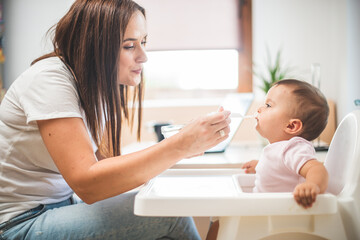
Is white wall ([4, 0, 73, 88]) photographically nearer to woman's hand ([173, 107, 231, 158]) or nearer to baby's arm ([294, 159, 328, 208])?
woman's hand ([173, 107, 231, 158])

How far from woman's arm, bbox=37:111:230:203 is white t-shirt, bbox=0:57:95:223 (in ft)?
0.22

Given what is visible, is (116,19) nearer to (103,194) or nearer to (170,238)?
(103,194)

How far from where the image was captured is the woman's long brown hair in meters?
0.95

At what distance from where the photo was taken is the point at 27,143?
935 millimetres

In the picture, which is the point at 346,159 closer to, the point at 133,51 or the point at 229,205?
the point at 229,205

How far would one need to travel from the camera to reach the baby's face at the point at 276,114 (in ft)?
3.30

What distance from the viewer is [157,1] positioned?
2.40 metres

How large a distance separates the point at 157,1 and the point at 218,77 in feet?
2.23

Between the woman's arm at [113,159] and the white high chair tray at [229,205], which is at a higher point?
the woman's arm at [113,159]

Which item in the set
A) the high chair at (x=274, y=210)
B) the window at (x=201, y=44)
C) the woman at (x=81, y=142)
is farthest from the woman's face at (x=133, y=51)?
the window at (x=201, y=44)

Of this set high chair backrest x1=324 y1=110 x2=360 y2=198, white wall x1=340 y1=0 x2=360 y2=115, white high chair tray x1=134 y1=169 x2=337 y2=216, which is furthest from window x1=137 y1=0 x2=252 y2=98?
white high chair tray x1=134 y1=169 x2=337 y2=216

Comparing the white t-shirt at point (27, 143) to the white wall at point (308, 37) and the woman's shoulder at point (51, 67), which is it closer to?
the woman's shoulder at point (51, 67)

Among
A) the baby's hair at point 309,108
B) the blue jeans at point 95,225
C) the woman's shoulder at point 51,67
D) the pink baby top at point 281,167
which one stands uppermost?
the woman's shoulder at point 51,67

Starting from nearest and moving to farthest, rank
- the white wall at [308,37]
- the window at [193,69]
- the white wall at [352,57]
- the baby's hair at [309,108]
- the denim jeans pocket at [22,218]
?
the denim jeans pocket at [22,218] → the baby's hair at [309,108] → the white wall at [352,57] → the white wall at [308,37] → the window at [193,69]
